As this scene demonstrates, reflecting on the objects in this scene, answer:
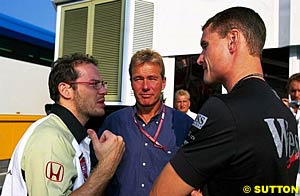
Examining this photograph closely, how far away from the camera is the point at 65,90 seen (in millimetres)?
2000

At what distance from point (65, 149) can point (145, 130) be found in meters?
0.70

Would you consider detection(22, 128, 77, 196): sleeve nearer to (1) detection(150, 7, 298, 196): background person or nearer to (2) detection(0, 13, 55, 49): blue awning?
(1) detection(150, 7, 298, 196): background person

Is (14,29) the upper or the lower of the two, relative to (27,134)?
upper

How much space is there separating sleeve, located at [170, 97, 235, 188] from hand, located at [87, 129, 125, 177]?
0.54m

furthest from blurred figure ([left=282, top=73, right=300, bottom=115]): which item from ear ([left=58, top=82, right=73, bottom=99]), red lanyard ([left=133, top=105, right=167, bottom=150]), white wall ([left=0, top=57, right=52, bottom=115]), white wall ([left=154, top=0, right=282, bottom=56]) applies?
white wall ([left=0, top=57, right=52, bottom=115])

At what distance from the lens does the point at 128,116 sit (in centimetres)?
226

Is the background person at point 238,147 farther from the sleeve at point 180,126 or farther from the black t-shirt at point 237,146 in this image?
the sleeve at point 180,126

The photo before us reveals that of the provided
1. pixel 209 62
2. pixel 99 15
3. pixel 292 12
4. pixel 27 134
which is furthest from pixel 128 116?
pixel 99 15

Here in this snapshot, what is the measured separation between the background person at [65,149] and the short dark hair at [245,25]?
0.78 metres

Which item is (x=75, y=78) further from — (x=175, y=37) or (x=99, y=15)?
(x=99, y=15)

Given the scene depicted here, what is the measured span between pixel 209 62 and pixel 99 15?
542 cm

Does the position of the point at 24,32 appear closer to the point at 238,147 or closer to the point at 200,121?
the point at 200,121

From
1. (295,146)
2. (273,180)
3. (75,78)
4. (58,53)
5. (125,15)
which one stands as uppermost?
(125,15)

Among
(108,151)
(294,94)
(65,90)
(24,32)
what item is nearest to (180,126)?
(108,151)
